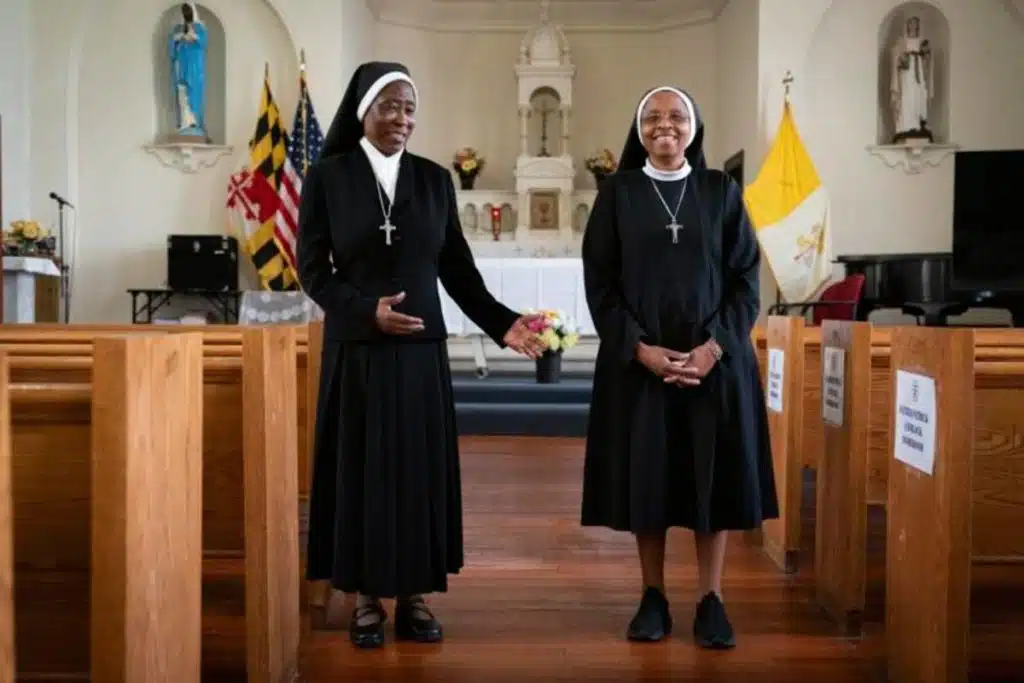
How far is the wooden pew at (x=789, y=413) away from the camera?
3125mm

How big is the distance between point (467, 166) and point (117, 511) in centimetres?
840

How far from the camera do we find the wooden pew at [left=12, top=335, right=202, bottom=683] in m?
1.38

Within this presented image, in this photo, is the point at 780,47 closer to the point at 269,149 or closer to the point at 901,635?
the point at 269,149

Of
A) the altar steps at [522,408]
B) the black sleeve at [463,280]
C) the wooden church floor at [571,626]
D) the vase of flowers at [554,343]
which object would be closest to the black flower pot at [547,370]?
the vase of flowers at [554,343]

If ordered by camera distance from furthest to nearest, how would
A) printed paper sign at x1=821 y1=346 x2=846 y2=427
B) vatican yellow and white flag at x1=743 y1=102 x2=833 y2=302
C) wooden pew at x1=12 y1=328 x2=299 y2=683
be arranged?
vatican yellow and white flag at x1=743 y1=102 x2=833 y2=302 → printed paper sign at x1=821 y1=346 x2=846 y2=427 → wooden pew at x1=12 y1=328 x2=299 y2=683

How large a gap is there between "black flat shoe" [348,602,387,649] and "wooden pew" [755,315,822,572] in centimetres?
141

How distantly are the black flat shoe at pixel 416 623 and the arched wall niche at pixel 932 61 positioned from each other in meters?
7.60

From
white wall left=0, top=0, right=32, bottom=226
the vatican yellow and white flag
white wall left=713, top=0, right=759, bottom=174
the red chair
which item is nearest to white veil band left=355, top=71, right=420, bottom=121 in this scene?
the red chair

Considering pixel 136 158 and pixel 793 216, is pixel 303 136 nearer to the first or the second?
pixel 136 158

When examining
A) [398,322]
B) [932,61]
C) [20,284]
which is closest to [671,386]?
[398,322]

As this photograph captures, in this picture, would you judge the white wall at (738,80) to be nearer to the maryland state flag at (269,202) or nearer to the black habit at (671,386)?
the maryland state flag at (269,202)

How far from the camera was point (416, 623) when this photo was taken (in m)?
2.48

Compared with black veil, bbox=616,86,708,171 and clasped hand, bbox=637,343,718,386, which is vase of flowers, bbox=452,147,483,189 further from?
clasped hand, bbox=637,343,718,386

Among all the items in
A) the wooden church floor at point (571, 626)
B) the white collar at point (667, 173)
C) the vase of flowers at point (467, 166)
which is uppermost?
the vase of flowers at point (467, 166)
